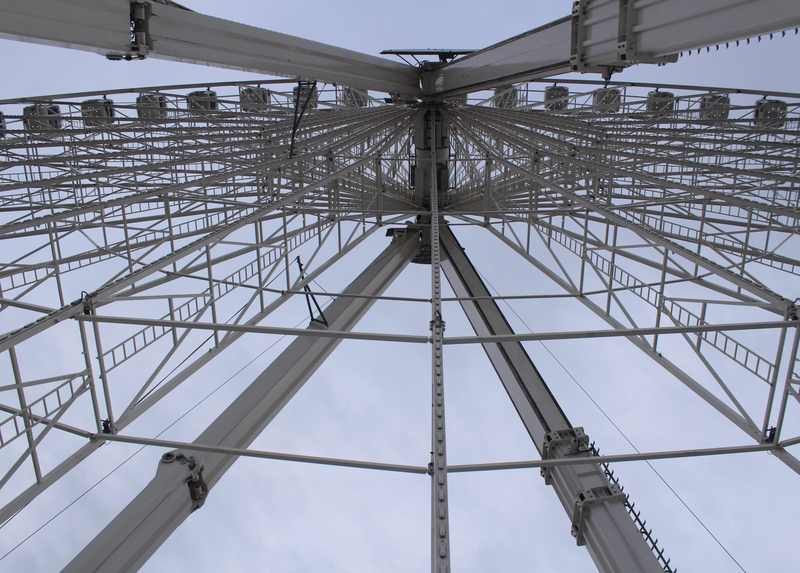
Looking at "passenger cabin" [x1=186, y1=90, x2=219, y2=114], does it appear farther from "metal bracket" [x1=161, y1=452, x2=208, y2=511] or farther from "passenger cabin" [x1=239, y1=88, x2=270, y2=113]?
"metal bracket" [x1=161, y1=452, x2=208, y2=511]

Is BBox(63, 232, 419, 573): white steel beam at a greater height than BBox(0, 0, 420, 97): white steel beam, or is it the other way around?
BBox(0, 0, 420, 97): white steel beam

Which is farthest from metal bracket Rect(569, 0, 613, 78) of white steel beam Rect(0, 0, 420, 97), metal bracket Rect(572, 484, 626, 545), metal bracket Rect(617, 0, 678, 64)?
metal bracket Rect(572, 484, 626, 545)

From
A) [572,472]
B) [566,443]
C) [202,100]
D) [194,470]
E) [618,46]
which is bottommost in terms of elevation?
[566,443]

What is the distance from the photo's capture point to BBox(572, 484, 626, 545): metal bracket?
8688 millimetres

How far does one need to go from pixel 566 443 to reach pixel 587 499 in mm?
2019

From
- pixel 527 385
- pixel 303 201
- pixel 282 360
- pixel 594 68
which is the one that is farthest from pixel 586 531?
pixel 303 201

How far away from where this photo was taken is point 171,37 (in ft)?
27.4

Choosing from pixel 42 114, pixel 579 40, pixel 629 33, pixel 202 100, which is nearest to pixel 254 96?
pixel 202 100

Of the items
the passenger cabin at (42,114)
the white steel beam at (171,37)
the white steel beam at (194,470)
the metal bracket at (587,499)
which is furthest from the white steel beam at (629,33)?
the passenger cabin at (42,114)

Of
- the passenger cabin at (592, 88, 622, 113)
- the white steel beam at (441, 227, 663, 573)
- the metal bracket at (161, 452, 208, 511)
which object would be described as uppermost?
the passenger cabin at (592, 88, 622, 113)

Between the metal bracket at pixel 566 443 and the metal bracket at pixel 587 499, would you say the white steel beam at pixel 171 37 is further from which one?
the metal bracket at pixel 587 499

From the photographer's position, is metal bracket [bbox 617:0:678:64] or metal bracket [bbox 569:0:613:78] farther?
metal bracket [bbox 569:0:613:78]

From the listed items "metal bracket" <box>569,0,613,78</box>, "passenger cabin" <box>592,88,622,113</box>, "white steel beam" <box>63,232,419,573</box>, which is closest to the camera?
"white steel beam" <box>63,232,419,573</box>

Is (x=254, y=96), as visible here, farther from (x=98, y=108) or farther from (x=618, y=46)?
(x=618, y=46)
